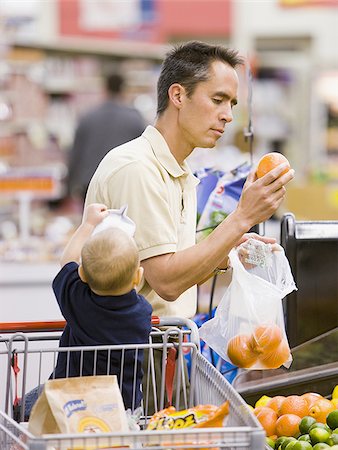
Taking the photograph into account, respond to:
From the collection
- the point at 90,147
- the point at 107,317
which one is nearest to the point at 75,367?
the point at 107,317

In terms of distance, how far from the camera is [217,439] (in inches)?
68.9

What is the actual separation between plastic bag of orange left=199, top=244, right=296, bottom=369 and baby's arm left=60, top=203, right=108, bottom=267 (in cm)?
49

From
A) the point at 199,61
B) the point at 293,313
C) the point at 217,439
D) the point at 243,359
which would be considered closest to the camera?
the point at 217,439

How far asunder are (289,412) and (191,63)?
977mm

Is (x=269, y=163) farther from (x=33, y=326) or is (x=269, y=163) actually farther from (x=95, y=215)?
(x=33, y=326)

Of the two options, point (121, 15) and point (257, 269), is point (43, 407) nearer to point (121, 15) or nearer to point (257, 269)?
point (257, 269)

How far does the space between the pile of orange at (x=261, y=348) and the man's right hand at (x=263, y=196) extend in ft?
0.90

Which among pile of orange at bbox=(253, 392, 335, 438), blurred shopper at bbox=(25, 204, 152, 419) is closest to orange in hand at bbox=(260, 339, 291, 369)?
pile of orange at bbox=(253, 392, 335, 438)

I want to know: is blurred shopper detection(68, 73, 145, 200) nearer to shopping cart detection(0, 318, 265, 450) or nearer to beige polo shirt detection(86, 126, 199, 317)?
beige polo shirt detection(86, 126, 199, 317)

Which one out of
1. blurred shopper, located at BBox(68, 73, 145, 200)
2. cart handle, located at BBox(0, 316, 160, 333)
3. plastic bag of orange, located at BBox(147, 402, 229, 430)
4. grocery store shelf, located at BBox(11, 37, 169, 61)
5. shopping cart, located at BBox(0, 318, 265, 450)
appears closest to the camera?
shopping cart, located at BBox(0, 318, 265, 450)

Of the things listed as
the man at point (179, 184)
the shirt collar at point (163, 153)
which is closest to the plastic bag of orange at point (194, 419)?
the man at point (179, 184)

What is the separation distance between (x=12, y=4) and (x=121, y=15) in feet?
5.88

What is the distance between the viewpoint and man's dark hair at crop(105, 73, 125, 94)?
7547 mm

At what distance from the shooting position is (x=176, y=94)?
272 cm
